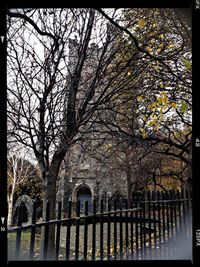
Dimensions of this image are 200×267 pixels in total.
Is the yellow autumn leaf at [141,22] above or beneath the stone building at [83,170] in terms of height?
above

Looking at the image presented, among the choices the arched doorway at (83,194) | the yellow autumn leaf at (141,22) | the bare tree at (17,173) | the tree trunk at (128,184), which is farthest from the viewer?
the tree trunk at (128,184)

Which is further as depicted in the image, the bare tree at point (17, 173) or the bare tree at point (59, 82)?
the bare tree at point (59, 82)

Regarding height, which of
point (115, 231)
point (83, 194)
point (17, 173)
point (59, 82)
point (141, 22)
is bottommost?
point (115, 231)

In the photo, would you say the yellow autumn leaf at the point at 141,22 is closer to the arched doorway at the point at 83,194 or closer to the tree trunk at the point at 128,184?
the tree trunk at the point at 128,184

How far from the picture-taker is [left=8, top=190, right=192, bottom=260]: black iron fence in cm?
113

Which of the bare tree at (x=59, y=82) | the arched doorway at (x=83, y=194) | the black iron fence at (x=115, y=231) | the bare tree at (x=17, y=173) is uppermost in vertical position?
the bare tree at (x=59, y=82)

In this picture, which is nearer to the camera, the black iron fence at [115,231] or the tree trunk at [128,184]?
the black iron fence at [115,231]

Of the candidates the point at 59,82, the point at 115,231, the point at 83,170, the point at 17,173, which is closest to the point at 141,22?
the point at 59,82

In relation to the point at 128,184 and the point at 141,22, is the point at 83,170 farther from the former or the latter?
the point at 141,22

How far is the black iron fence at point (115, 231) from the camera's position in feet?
3.70

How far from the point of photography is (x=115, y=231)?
155 centimetres

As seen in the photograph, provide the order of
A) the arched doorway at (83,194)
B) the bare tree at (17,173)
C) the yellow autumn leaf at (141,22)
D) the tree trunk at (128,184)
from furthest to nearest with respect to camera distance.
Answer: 1. the tree trunk at (128,184)
2. the arched doorway at (83,194)
3. the yellow autumn leaf at (141,22)
4. the bare tree at (17,173)

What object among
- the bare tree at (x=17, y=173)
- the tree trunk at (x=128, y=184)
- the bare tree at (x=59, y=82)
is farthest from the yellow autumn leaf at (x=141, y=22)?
the bare tree at (x=17, y=173)

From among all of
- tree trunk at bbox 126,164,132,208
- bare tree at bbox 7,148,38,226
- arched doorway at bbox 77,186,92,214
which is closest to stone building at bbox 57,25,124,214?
arched doorway at bbox 77,186,92,214
